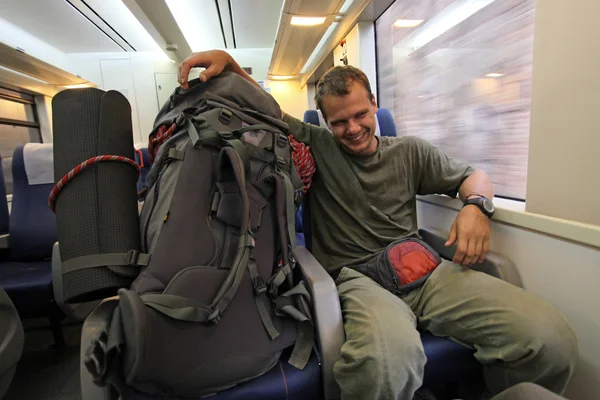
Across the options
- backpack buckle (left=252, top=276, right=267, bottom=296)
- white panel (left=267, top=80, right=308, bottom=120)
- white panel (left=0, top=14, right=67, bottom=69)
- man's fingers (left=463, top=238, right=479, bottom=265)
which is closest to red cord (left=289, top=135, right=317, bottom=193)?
backpack buckle (left=252, top=276, right=267, bottom=296)

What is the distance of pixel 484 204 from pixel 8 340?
1709mm

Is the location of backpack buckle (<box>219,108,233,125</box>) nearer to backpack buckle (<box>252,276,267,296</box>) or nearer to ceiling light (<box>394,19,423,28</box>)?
backpack buckle (<box>252,276,267,296</box>)

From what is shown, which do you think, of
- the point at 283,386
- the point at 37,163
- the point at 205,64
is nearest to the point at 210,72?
the point at 205,64

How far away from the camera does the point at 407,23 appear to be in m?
2.68

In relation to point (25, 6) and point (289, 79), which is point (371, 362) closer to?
point (25, 6)

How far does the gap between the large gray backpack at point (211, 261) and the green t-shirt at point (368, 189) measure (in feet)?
0.86

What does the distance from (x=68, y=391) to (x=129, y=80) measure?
18.6 ft

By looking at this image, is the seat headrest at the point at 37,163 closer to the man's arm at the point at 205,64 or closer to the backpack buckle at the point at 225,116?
the man's arm at the point at 205,64

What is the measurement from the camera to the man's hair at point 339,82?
1352 millimetres

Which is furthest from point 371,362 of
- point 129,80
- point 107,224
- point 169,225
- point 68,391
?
point 129,80

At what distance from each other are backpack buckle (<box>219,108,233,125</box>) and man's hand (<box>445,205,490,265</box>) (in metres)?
0.90

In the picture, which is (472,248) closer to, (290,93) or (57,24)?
(57,24)

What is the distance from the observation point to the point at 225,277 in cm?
95

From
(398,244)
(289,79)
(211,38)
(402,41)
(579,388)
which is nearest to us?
(579,388)
